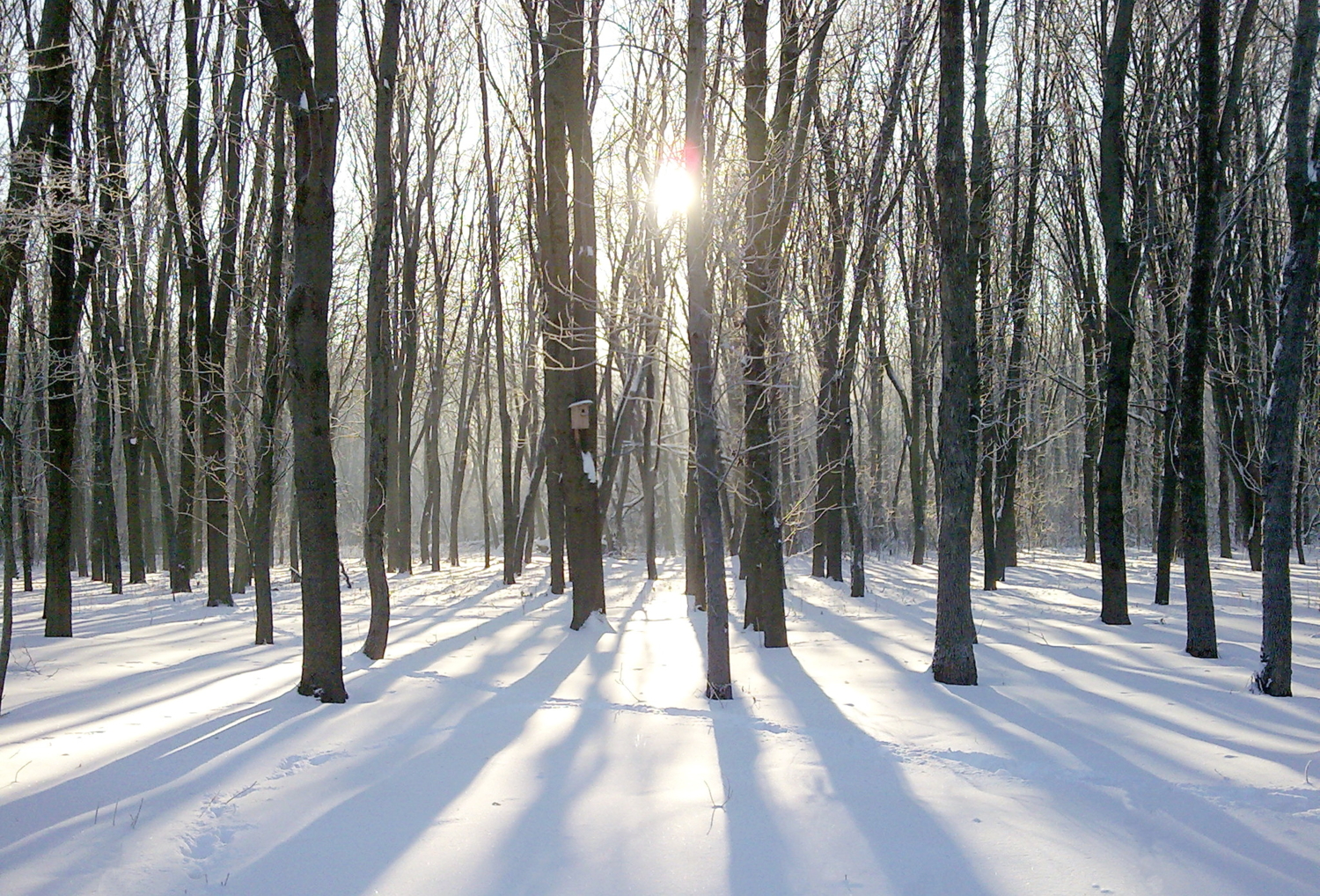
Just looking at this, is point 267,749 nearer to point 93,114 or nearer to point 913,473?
point 93,114

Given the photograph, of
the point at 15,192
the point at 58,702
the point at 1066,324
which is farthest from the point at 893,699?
the point at 1066,324

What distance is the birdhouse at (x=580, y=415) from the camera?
10.5 metres

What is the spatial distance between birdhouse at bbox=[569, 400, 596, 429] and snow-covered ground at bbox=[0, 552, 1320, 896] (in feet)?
9.44

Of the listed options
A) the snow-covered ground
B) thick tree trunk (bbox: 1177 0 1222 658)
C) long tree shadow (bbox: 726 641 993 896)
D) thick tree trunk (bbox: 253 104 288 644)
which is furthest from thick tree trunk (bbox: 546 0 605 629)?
thick tree trunk (bbox: 1177 0 1222 658)

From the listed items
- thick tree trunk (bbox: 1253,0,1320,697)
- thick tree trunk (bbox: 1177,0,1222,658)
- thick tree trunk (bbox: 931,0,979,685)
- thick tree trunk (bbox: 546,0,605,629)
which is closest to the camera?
thick tree trunk (bbox: 1253,0,1320,697)

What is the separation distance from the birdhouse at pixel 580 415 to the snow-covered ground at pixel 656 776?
2.88 meters

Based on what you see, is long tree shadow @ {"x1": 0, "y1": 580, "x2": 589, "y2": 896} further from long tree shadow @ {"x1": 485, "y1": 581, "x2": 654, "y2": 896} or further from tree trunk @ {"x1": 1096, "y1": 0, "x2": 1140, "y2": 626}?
tree trunk @ {"x1": 1096, "y1": 0, "x2": 1140, "y2": 626}

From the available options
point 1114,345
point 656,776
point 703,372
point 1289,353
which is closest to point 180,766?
point 656,776

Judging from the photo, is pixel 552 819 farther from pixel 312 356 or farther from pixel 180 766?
pixel 312 356

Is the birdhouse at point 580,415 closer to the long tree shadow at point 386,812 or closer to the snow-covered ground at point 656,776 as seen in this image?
the snow-covered ground at point 656,776

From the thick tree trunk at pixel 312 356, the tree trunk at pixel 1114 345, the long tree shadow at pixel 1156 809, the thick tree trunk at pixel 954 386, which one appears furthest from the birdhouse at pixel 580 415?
the tree trunk at pixel 1114 345

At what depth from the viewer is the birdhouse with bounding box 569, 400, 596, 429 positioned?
415 inches

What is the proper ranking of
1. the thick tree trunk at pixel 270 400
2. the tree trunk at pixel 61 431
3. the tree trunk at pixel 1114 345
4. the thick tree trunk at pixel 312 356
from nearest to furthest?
the thick tree trunk at pixel 312 356
the tree trunk at pixel 61 431
the thick tree trunk at pixel 270 400
the tree trunk at pixel 1114 345

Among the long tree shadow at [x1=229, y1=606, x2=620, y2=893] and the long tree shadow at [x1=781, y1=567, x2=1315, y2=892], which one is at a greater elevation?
the long tree shadow at [x1=229, y1=606, x2=620, y2=893]
